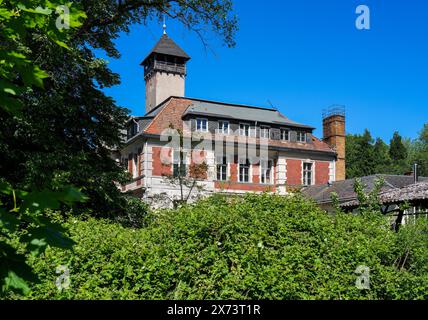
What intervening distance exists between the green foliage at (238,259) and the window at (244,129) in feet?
96.8

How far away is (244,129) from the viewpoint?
38.4 meters

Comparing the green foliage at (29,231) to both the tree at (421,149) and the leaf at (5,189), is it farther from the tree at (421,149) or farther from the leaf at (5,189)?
the tree at (421,149)

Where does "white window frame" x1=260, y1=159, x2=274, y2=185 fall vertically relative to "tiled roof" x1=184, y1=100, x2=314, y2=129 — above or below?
below

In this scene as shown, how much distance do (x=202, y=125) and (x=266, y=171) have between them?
6819 millimetres

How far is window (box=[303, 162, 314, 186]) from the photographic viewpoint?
40.4 metres

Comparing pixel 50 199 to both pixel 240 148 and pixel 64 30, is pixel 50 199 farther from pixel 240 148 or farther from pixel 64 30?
pixel 240 148

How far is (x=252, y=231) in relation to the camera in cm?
791

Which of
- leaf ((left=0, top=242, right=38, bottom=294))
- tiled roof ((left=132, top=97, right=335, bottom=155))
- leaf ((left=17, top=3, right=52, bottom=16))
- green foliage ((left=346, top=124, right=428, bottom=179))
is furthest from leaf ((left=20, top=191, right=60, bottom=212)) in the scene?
green foliage ((left=346, top=124, right=428, bottom=179))

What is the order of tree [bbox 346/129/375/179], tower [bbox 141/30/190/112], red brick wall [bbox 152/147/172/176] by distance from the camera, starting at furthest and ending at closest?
tree [bbox 346/129/375/179]
tower [bbox 141/30/190/112]
red brick wall [bbox 152/147/172/176]

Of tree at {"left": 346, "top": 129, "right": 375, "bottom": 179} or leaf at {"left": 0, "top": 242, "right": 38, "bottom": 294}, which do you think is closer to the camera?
leaf at {"left": 0, "top": 242, "right": 38, "bottom": 294}

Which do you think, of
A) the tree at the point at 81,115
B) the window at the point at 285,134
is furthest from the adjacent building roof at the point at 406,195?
the window at the point at 285,134

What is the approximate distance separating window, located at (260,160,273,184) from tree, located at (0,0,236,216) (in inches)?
862

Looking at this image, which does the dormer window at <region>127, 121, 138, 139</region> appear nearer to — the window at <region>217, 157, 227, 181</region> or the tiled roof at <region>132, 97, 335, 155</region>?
the tiled roof at <region>132, 97, 335, 155</region>
